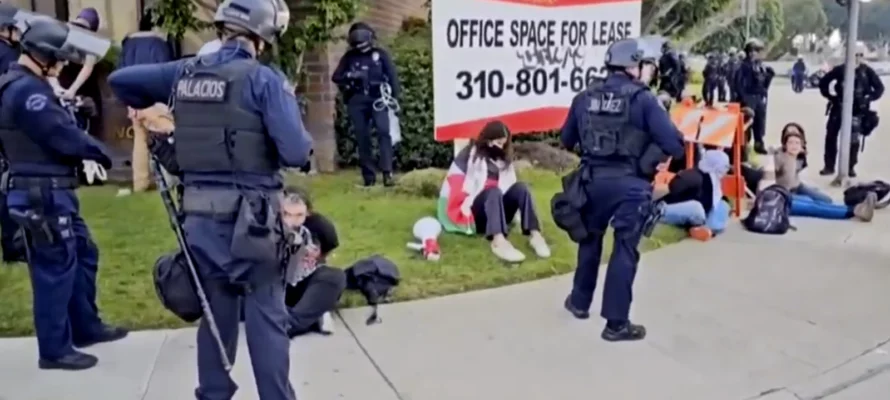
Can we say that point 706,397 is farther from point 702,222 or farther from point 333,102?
point 333,102

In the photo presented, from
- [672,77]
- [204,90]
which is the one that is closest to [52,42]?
[204,90]

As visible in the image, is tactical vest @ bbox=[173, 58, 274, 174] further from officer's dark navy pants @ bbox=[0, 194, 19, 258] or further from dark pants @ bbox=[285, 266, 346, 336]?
officer's dark navy pants @ bbox=[0, 194, 19, 258]

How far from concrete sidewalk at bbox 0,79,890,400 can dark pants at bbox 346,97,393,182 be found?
361 centimetres

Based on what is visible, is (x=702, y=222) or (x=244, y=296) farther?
(x=702, y=222)

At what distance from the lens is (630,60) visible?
529cm

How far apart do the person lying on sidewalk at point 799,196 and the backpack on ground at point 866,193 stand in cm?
6

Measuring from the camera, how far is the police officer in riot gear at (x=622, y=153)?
5.25 m

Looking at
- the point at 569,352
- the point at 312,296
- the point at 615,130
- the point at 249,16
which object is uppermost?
the point at 249,16

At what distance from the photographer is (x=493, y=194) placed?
7.07 m

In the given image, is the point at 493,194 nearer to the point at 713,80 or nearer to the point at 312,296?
the point at 312,296

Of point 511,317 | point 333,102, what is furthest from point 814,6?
point 511,317

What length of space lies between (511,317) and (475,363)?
2.86ft

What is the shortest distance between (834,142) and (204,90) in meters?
10.1

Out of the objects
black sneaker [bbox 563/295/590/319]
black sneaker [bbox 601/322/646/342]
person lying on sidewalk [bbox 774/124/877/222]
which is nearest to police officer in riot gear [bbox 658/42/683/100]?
person lying on sidewalk [bbox 774/124/877/222]
